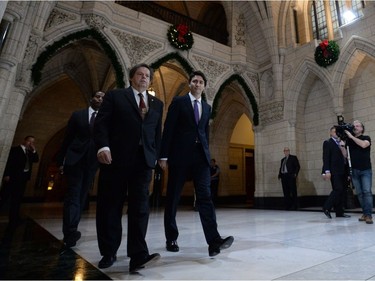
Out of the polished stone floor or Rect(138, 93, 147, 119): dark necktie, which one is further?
Rect(138, 93, 147, 119): dark necktie

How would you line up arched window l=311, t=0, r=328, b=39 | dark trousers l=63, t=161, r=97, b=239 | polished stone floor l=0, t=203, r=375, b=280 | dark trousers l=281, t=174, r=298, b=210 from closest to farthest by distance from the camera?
polished stone floor l=0, t=203, r=375, b=280
dark trousers l=63, t=161, r=97, b=239
dark trousers l=281, t=174, r=298, b=210
arched window l=311, t=0, r=328, b=39

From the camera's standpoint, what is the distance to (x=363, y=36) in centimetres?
721

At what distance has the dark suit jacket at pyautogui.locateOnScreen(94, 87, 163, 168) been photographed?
1742 millimetres

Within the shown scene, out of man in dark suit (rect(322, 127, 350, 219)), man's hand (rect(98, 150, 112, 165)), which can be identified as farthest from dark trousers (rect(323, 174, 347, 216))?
man's hand (rect(98, 150, 112, 165))

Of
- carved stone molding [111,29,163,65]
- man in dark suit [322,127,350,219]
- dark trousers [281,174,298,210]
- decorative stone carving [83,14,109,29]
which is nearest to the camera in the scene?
man in dark suit [322,127,350,219]

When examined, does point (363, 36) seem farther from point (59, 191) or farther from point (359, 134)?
point (59, 191)

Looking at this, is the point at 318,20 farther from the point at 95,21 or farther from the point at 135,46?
the point at 95,21

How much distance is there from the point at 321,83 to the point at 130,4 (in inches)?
272

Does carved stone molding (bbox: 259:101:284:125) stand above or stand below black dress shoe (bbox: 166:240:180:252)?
above

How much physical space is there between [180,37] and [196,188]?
678cm

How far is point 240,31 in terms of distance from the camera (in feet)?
31.4

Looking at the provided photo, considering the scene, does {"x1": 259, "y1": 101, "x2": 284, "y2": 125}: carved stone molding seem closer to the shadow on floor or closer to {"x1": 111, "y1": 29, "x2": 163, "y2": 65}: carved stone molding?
{"x1": 111, "y1": 29, "x2": 163, "y2": 65}: carved stone molding

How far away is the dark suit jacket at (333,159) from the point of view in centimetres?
460

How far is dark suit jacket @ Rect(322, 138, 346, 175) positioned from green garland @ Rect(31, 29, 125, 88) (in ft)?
16.7
